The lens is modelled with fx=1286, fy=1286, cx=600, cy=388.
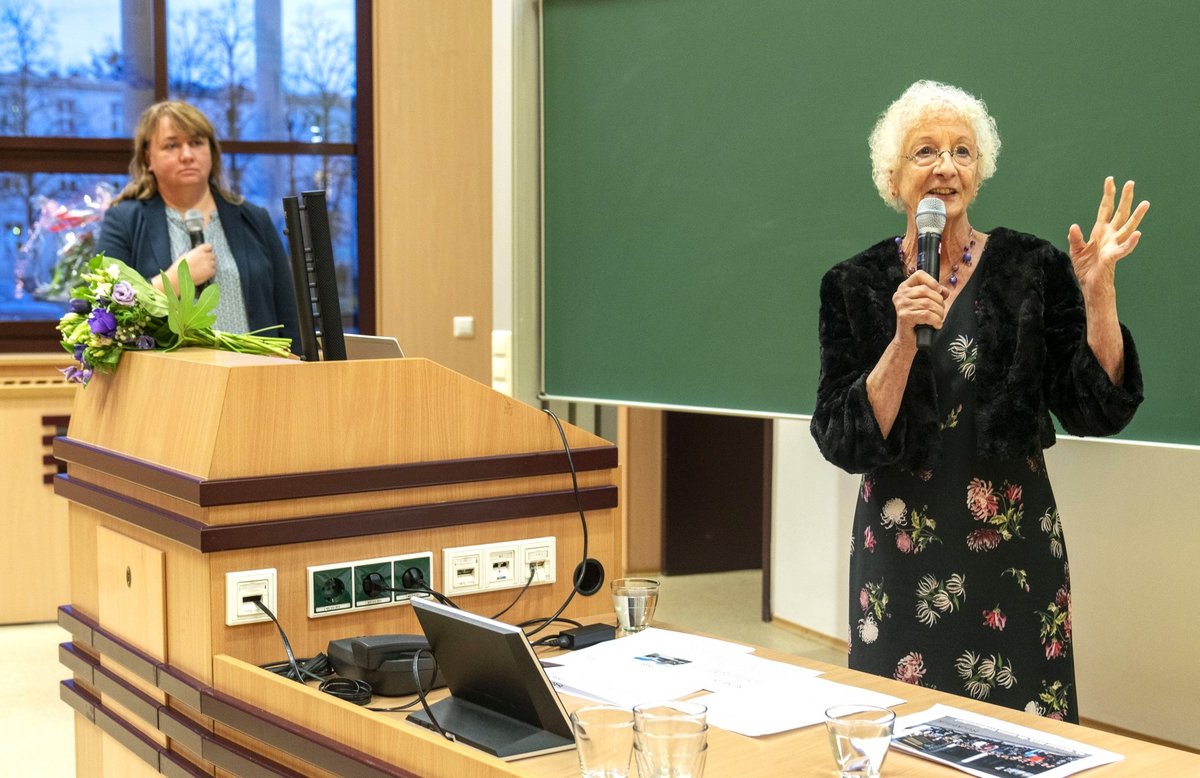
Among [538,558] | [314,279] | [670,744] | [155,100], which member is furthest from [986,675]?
[155,100]

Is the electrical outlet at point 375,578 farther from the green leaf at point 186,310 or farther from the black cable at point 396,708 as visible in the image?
the green leaf at point 186,310

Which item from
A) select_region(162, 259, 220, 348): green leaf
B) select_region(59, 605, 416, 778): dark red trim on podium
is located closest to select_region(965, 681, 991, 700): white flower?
select_region(59, 605, 416, 778): dark red trim on podium

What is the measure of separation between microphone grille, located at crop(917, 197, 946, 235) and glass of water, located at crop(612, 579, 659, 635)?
0.74 meters

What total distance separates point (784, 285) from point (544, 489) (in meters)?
1.52

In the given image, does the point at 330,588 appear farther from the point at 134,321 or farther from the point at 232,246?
the point at 232,246

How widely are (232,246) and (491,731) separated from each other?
93.5 inches

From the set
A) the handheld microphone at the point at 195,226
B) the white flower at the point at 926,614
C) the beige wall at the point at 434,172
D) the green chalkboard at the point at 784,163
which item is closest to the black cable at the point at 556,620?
the white flower at the point at 926,614

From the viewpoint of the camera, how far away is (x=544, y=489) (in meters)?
1.90

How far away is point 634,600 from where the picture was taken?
173 centimetres

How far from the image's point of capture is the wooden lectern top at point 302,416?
163 centimetres

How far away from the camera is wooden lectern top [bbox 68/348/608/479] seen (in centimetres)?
163

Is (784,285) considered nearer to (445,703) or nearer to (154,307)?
(154,307)

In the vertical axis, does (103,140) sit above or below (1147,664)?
above

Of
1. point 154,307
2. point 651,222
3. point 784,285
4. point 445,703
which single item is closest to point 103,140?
point 651,222
